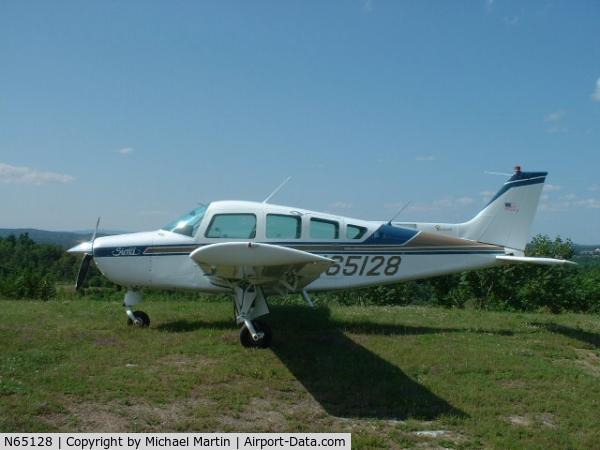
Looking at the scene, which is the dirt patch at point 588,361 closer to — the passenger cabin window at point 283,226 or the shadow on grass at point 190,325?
the passenger cabin window at point 283,226

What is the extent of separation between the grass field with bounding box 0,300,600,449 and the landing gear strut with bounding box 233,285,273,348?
184 mm

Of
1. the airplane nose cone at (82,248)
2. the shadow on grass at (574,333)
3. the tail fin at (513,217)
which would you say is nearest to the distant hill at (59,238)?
the airplane nose cone at (82,248)

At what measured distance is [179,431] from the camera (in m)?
4.36

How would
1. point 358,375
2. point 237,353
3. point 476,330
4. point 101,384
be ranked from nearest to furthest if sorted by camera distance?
point 101,384
point 358,375
point 237,353
point 476,330

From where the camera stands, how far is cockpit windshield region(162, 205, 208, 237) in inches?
319

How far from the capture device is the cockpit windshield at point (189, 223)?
26.6 feet

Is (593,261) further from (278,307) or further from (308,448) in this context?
(308,448)

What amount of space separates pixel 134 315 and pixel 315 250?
10.1 ft

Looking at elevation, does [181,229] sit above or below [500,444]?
above

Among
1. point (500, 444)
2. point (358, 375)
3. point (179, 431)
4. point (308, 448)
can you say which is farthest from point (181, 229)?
point (500, 444)

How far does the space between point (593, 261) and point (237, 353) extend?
719 inches

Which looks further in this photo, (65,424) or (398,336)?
(398,336)

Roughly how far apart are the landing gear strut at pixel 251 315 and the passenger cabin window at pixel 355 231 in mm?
1992

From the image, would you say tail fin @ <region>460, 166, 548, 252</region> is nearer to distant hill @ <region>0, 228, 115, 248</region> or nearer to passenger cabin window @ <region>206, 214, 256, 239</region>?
passenger cabin window @ <region>206, 214, 256, 239</region>
